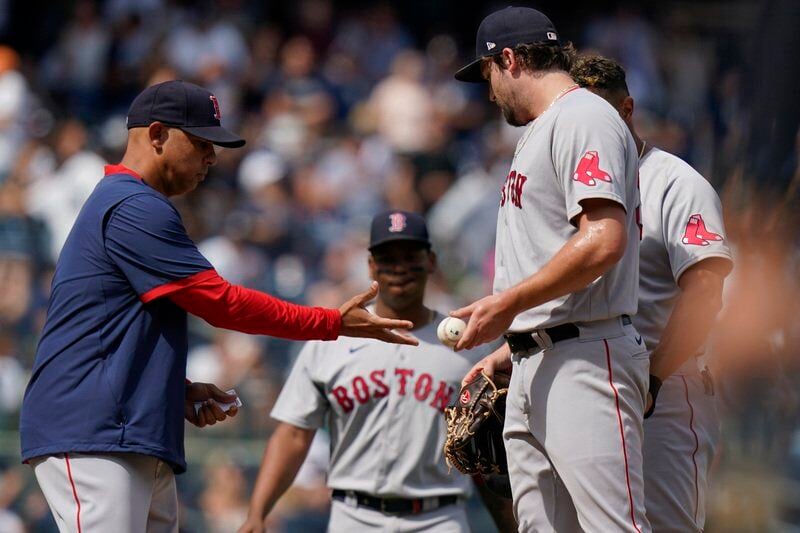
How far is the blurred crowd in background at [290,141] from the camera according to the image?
9.12m

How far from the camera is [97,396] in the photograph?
399 centimetres

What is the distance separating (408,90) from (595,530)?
9575 mm

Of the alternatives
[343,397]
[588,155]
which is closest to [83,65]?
[343,397]

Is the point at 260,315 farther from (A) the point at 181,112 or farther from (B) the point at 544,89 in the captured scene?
(B) the point at 544,89

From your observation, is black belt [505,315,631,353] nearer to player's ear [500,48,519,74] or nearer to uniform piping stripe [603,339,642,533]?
uniform piping stripe [603,339,642,533]

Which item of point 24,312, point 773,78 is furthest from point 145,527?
point 24,312

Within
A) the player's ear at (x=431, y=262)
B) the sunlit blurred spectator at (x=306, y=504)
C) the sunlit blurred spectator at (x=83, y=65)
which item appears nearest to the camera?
the player's ear at (x=431, y=262)

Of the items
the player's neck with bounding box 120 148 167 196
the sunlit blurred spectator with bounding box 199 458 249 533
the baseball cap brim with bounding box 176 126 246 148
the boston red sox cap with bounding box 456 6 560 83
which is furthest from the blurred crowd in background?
the player's neck with bounding box 120 148 167 196

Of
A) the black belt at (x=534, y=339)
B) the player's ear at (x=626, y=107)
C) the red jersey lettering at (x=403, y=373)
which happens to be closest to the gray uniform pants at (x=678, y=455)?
the black belt at (x=534, y=339)

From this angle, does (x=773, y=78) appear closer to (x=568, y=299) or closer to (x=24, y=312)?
(x=568, y=299)

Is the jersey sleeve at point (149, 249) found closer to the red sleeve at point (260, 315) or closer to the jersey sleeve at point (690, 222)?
the red sleeve at point (260, 315)

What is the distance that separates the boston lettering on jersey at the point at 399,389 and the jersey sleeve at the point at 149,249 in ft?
5.23

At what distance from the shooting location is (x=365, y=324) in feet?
14.1

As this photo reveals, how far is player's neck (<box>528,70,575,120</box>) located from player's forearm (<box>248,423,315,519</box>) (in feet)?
7.43
